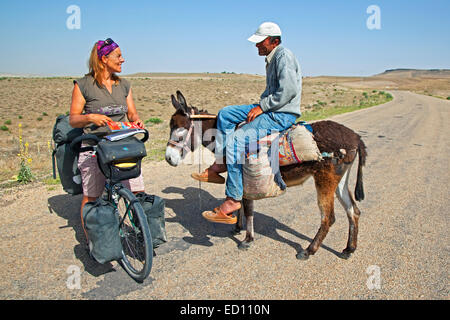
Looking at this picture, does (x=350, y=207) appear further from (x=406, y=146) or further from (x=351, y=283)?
(x=406, y=146)

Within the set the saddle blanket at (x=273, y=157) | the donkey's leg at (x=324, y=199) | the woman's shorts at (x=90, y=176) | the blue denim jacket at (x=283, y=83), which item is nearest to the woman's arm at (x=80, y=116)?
the woman's shorts at (x=90, y=176)

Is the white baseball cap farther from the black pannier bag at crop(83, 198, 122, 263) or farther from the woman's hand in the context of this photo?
the black pannier bag at crop(83, 198, 122, 263)

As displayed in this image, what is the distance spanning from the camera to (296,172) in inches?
165

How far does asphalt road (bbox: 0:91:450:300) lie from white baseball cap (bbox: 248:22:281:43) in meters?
2.83

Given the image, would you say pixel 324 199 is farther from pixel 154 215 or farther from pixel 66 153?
pixel 66 153

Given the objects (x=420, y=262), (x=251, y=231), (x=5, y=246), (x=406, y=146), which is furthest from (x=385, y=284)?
(x=406, y=146)

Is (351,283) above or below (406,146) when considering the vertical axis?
below

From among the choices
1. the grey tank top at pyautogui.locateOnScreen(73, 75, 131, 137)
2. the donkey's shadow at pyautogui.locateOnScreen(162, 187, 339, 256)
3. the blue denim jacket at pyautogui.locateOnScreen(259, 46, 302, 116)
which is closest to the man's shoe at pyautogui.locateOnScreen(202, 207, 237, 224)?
the donkey's shadow at pyautogui.locateOnScreen(162, 187, 339, 256)

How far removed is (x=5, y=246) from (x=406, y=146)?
12178 mm

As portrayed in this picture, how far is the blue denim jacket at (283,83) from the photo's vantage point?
3719 millimetres

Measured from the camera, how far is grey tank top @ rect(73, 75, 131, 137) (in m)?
3.57

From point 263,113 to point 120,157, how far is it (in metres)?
1.85

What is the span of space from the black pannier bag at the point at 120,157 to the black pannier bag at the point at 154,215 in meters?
0.35

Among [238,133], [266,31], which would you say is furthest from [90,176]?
[266,31]
